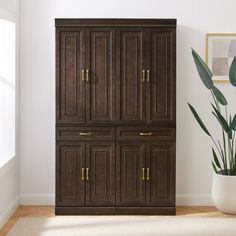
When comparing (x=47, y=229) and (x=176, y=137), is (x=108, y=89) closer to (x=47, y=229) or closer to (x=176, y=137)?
(x=176, y=137)

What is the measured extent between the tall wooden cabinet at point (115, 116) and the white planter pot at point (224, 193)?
443 mm

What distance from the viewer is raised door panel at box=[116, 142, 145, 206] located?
550 centimetres

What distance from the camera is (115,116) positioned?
17.9 ft

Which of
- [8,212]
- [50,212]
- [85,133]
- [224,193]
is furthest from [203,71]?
[8,212]

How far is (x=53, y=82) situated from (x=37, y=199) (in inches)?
52.3

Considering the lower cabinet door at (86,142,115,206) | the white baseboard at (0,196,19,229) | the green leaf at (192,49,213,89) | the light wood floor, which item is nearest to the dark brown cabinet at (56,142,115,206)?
the lower cabinet door at (86,142,115,206)

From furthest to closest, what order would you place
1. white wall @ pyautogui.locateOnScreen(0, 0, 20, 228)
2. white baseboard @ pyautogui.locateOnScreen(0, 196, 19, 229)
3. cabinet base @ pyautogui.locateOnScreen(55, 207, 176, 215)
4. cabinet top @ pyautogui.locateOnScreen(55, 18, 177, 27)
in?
1. cabinet base @ pyautogui.locateOnScreen(55, 207, 176, 215)
2. cabinet top @ pyautogui.locateOnScreen(55, 18, 177, 27)
3. white wall @ pyautogui.locateOnScreen(0, 0, 20, 228)
4. white baseboard @ pyautogui.locateOnScreen(0, 196, 19, 229)

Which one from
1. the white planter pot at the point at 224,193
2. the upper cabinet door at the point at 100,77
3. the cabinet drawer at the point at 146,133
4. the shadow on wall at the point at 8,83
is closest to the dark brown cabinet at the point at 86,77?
the upper cabinet door at the point at 100,77

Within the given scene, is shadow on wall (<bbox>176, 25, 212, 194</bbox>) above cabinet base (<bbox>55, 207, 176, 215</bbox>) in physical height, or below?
above

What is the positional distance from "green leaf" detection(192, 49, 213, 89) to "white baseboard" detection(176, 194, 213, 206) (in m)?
1.34

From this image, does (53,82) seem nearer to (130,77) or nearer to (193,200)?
(130,77)

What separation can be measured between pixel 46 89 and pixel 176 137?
5.07ft

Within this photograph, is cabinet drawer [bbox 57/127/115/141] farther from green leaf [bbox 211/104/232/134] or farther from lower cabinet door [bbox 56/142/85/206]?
green leaf [bbox 211/104/232/134]

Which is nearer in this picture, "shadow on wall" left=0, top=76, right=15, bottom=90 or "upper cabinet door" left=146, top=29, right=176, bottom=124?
"upper cabinet door" left=146, top=29, right=176, bottom=124
